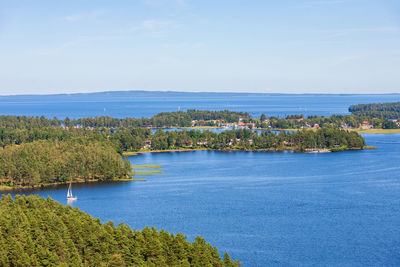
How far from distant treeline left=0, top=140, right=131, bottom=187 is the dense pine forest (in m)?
23.0

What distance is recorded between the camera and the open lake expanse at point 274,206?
30275mm

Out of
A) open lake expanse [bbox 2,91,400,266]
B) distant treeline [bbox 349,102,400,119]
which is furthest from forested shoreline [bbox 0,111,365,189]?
distant treeline [bbox 349,102,400,119]

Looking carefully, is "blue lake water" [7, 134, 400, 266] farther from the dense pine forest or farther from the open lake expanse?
the dense pine forest

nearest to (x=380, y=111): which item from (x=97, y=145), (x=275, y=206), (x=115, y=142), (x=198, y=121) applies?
(x=198, y=121)

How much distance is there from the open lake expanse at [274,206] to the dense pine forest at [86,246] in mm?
5263

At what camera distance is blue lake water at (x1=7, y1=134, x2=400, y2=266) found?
3023 cm

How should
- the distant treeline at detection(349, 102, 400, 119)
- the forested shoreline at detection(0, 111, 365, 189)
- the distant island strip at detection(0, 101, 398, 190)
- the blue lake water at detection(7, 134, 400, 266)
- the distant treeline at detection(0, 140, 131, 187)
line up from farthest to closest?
the distant treeline at detection(349, 102, 400, 119) → the distant island strip at detection(0, 101, 398, 190) → the forested shoreline at detection(0, 111, 365, 189) → the distant treeline at detection(0, 140, 131, 187) → the blue lake water at detection(7, 134, 400, 266)

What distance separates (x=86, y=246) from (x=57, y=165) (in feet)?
89.7

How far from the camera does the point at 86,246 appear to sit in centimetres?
2523

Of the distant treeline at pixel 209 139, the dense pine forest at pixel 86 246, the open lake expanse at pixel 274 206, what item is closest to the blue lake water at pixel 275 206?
the open lake expanse at pixel 274 206

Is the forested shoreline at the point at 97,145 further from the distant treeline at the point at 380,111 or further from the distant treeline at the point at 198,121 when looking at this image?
the distant treeline at the point at 380,111

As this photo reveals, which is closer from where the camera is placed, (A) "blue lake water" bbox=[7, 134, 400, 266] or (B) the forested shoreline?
(A) "blue lake water" bbox=[7, 134, 400, 266]

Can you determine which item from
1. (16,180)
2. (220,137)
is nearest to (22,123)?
(220,137)

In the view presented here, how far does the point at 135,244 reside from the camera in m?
25.0
